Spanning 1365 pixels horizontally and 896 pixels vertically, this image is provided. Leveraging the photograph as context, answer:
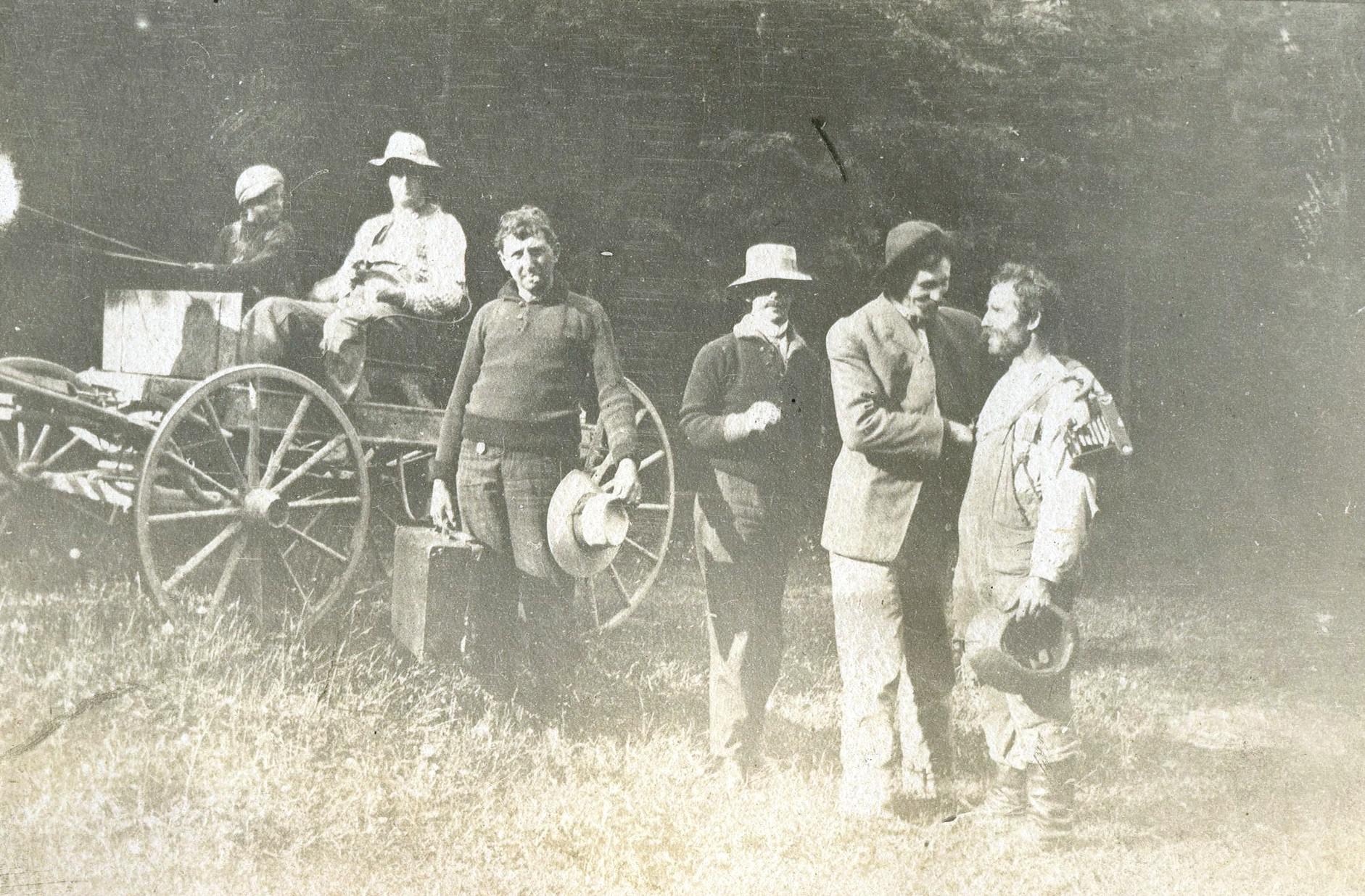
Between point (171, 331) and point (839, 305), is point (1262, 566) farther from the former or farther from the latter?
point (171, 331)

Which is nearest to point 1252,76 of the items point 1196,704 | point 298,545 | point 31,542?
point 1196,704

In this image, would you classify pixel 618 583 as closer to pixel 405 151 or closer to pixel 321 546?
pixel 321 546

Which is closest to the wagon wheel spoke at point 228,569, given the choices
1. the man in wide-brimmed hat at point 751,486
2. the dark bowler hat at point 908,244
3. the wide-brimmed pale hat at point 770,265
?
the man in wide-brimmed hat at point 751,486

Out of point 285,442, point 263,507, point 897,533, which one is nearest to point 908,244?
point 897,533

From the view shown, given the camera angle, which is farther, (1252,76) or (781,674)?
(1252,76)

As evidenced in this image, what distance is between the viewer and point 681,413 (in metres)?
3.85

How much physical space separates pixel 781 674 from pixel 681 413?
1009 mm

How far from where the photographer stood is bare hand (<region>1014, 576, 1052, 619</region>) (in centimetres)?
376

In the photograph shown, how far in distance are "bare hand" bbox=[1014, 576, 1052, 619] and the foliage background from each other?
1.48ft

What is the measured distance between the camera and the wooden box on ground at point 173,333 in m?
3.64

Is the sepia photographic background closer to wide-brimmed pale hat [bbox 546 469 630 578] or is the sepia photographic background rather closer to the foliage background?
the foliage background

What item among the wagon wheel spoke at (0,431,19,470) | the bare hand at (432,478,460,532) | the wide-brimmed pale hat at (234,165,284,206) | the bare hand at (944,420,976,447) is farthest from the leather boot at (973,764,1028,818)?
the wagon wheel spoke at (0,431,19,470)

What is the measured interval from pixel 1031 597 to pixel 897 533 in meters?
0.53

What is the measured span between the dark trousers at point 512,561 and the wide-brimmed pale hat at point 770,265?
39.2 inches
